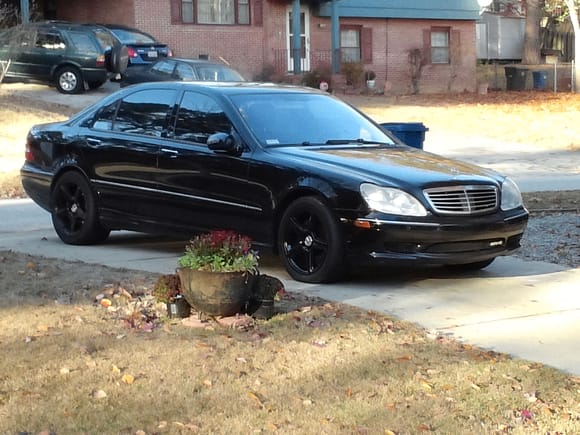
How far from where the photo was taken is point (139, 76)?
2502cm

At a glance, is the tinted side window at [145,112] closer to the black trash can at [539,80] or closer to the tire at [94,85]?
the tire at [94,85]

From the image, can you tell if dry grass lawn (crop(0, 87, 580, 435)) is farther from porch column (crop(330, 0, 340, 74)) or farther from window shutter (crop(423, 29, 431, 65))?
window shutter (crop(423, 29, 431, 65))

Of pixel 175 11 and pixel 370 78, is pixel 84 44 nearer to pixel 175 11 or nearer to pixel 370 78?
pixel 175 11

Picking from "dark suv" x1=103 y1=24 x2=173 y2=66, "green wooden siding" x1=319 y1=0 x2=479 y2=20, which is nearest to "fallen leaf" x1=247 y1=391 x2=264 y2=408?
"dark suv" x1=103 y1=24 x2=173 y2=66

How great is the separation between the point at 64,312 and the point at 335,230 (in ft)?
7.18

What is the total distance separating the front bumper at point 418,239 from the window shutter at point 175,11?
86.4 ft

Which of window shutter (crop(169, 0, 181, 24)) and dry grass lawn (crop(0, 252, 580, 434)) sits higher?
window shutter (crop(169, 0, 181, 24))

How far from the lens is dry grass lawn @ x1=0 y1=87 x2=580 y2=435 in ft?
16.2

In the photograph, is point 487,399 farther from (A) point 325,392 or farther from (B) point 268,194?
(B) point 268,194

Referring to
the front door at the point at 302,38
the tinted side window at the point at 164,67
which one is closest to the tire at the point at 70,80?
the tinted side window at the point at 164,67

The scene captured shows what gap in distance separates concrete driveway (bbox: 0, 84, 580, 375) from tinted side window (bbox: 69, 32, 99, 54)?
1434 cm

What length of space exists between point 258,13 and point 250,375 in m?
30.7

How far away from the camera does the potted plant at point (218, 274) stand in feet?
21.5

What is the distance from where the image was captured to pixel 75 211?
1012 centimetres
